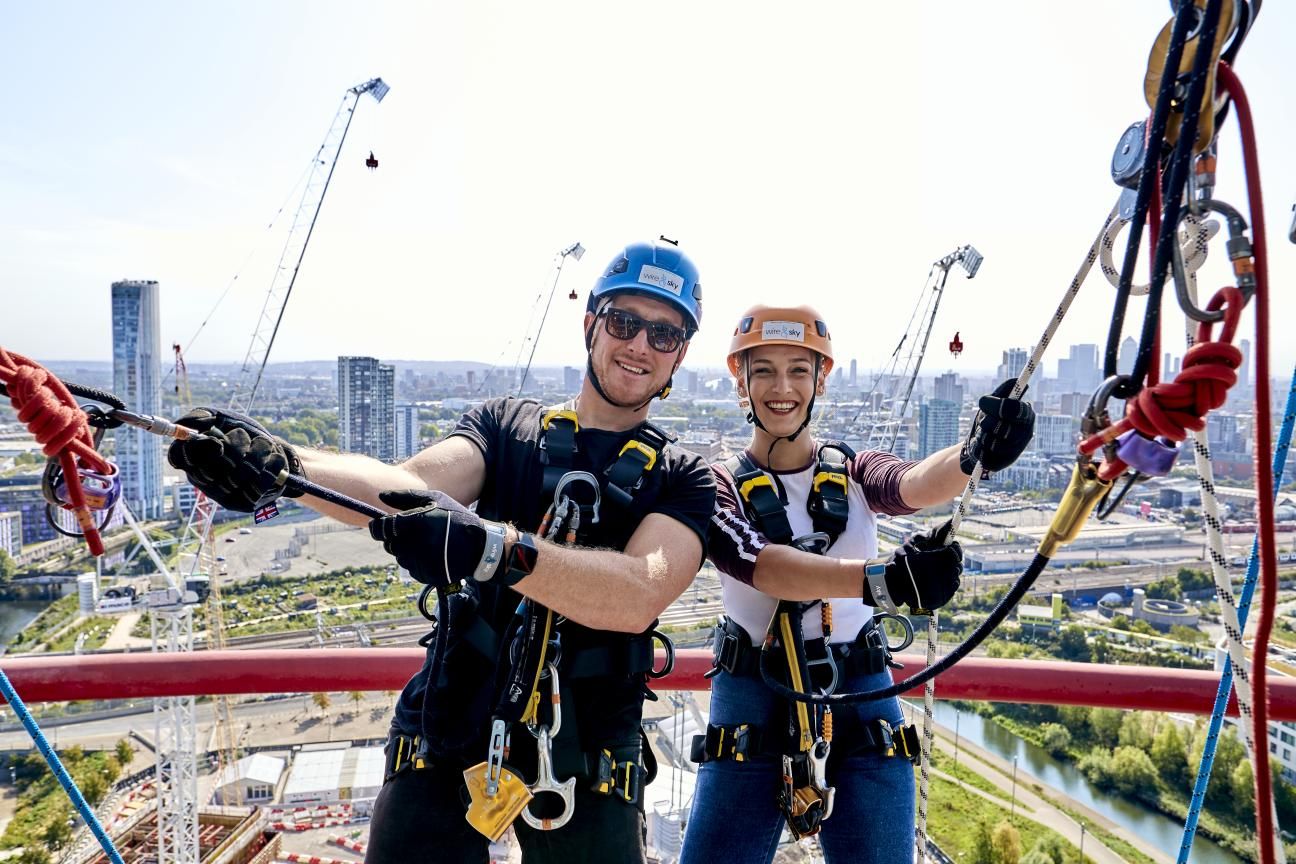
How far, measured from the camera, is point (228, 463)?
1.72m

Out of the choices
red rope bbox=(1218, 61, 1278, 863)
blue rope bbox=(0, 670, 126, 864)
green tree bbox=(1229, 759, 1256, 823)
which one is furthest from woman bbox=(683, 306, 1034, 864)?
green tree bbox=(1229, 759, 1256, 823)

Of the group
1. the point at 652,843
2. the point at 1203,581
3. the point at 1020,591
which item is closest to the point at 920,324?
the point at 652,843

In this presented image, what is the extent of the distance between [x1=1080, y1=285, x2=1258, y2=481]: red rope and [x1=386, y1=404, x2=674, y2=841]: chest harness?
1.11 meters

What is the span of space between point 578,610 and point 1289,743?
22857 millimetres

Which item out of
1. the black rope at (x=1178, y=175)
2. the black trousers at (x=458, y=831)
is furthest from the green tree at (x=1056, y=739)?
the black rope at (x=1178, y=175)

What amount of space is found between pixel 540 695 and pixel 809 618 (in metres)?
0.78

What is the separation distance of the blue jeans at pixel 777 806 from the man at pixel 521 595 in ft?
0.83

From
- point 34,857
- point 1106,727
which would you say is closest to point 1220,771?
point 1106,727

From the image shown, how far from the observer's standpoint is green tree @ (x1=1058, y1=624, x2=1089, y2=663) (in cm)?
2923

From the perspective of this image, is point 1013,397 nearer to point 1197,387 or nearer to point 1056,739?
point 1197,387

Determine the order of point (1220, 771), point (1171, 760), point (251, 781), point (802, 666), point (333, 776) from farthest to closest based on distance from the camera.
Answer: point (251, 781), point (333, 776), point (1171, 760), point (1220, 771), point (802, 666)

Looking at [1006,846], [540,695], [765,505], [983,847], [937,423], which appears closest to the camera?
[540,695]

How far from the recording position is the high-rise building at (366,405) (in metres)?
35.8

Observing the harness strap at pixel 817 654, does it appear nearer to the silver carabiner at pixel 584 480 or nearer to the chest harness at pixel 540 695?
the chest harness at pixel 540 695
